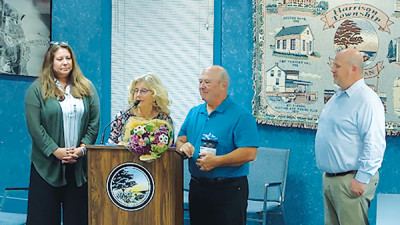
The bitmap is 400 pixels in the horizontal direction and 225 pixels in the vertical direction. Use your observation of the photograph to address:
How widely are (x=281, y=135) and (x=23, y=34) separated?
2426 mm

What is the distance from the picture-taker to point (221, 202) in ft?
9.58

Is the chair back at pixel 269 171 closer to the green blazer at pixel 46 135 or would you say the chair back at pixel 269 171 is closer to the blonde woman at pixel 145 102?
the blonde woman at pixel 145 102

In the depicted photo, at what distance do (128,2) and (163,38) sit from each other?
Result: 19.8 inches

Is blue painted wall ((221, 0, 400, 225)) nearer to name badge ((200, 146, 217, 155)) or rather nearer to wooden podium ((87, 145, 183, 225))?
name badge ((200, 146, 217, 155))

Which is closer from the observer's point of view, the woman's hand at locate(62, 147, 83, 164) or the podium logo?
the podium logo

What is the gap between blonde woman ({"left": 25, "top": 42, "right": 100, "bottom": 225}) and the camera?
3.10m

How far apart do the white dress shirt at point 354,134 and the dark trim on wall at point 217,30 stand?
1.43 metres

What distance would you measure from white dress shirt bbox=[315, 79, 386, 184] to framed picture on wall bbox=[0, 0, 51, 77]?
104 inches

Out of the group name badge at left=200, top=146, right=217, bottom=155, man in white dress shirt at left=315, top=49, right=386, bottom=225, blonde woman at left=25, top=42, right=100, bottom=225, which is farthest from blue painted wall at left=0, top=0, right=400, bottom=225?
name badge at left=200, top=146, right=217, bottom=155

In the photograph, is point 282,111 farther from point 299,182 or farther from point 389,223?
point 389,223

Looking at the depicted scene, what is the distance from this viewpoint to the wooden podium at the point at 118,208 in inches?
107

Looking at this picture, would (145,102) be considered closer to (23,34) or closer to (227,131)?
(227,131)

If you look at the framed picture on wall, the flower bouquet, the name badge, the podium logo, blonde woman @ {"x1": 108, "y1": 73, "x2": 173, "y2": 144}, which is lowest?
the podium logo

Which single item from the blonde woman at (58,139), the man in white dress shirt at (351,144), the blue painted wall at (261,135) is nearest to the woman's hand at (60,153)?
the blonde woman at (58,139)
